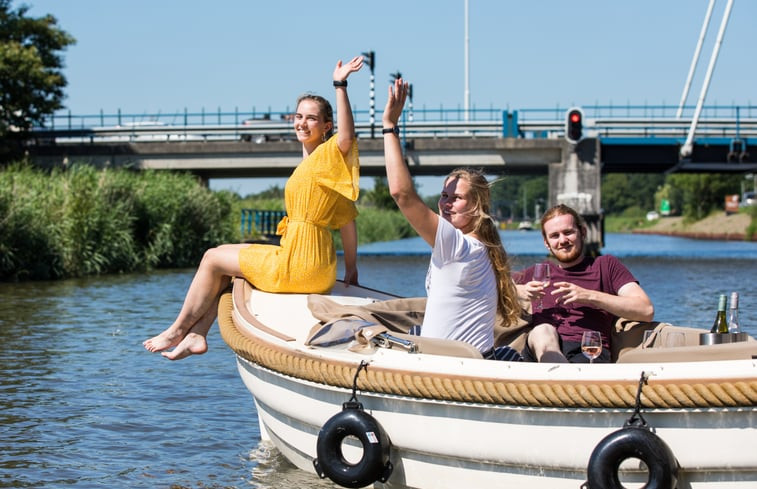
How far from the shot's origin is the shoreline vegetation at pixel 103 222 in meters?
19.9

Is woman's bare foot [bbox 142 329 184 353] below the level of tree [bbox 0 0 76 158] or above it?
below

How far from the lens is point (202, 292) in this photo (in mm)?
6215

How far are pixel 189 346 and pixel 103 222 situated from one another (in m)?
17.0

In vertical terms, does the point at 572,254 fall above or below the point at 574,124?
below

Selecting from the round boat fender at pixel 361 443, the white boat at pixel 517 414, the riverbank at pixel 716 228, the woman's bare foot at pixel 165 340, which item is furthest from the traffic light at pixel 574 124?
the riverbank at pixel 716 228

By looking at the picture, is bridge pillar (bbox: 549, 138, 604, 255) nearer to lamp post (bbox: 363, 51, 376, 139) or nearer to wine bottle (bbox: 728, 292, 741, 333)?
lamp post (bbox: 363, 51, 376, 139)

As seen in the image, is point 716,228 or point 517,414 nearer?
point 517,414

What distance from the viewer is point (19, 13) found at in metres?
35.3

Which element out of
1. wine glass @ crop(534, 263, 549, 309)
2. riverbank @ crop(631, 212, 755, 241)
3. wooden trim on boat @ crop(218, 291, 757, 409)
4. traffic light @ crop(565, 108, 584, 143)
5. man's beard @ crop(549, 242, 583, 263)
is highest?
traffic light @ crop(565, 108, 584, 143)

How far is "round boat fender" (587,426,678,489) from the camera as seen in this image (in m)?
3.77

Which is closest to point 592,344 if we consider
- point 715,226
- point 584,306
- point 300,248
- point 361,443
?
point 584,306

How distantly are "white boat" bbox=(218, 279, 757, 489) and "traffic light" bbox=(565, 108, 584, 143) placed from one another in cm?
2716

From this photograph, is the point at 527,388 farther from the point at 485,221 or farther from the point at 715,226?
the point at 715,226

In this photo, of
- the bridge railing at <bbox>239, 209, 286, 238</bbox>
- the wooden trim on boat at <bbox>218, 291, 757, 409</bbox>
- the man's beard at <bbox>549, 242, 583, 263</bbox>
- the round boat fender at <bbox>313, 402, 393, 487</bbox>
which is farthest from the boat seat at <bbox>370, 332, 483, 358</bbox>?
the bridge railing at <bbox>239, 209, 286, 238</bbox>
